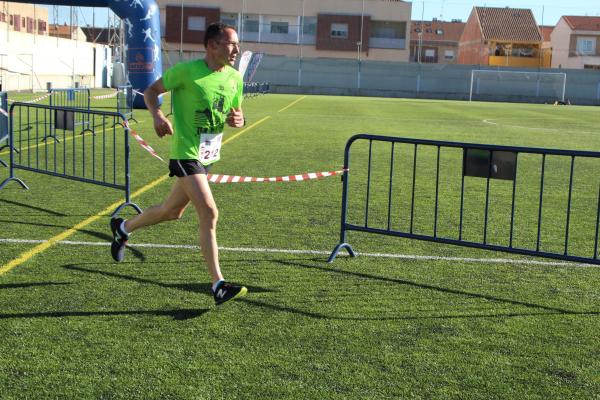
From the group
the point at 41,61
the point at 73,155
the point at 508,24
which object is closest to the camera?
the point at 73,155

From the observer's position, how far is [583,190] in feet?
41.2

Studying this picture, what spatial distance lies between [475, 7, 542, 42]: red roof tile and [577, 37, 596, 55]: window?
5483 mm

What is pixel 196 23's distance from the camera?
78.7 meters

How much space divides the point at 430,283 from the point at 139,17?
27.3 metres

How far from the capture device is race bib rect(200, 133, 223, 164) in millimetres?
5891

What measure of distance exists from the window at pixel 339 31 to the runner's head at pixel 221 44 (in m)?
74.6

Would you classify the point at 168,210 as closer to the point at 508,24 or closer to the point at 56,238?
the point at 56,238

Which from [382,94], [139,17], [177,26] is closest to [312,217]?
[139,17]

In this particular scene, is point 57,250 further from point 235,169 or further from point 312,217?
point 235,169

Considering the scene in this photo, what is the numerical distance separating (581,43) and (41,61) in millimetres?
65990

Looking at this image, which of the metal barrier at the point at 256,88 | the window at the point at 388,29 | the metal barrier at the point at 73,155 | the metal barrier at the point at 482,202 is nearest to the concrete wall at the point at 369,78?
the metal barrier at the point at 256,88

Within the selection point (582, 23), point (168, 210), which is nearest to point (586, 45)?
point (582, 23)

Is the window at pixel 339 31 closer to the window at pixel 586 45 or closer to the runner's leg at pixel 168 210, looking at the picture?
the window at pixel 586 45

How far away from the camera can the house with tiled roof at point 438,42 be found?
11294cm
